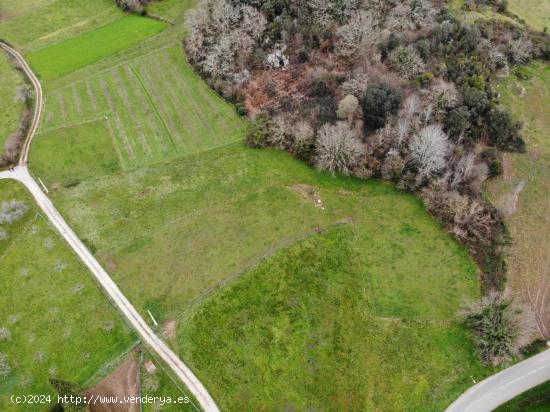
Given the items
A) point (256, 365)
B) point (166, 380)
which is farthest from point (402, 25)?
point (166, 380)

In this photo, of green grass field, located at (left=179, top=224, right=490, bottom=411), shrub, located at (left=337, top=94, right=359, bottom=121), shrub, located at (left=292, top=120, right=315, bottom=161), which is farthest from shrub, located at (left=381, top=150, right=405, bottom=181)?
green grass field, located at (left=179, top=224, right=490, bottom=411)

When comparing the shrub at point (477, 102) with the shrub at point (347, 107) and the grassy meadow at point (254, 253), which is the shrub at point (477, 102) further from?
the grassy meadow at point (254, 253)

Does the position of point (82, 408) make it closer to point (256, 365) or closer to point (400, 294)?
point (256, 365)

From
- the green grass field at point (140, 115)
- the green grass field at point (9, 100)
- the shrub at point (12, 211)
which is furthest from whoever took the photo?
the green grass field at point (9, 100)

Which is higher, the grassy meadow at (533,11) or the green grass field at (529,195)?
the grassy meadow at (533,11)

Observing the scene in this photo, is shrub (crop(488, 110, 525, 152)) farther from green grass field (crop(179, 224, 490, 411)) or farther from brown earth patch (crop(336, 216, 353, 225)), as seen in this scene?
green grass field (crop(179, 224, 490, 411))

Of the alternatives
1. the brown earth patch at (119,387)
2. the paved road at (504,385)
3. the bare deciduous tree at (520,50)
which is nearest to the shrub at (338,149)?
the paved road at (504,385)

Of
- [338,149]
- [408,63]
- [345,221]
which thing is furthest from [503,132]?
[345,221]
